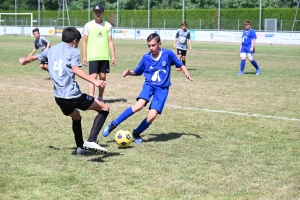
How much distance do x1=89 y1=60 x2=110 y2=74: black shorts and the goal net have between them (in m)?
55.8

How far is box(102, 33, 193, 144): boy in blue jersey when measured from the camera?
325 inches

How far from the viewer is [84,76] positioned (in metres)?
6.89

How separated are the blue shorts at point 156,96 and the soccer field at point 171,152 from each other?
546mm

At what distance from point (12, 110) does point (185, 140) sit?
172 inches

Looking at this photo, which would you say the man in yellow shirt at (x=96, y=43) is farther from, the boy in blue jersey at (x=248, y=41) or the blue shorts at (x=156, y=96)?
the boy in blue jersey at (x=248, y=41)

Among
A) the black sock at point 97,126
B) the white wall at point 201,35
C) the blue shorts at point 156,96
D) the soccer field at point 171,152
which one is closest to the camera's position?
the soccer field at point 171,152

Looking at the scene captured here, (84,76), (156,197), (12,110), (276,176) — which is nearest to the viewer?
(156,197)

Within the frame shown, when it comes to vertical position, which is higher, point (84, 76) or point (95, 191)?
point (84, 76)

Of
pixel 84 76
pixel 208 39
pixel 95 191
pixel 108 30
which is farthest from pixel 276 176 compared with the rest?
pixel 208 39

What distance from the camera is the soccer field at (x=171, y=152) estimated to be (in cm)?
583

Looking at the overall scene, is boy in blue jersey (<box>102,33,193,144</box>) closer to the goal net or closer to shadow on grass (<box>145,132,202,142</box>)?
shadow on grass (<box>145,132,202,142</box>)

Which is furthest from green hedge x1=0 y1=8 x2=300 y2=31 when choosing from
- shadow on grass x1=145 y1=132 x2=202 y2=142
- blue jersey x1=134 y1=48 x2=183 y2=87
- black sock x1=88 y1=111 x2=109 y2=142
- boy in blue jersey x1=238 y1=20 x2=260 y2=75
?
black sock x1=88 y1=111 x2=109 y2=142

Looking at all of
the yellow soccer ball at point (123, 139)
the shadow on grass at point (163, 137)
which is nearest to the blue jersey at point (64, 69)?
the yellow soccer ball at point (123, 139)

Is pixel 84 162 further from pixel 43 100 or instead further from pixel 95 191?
pixel 43 100
